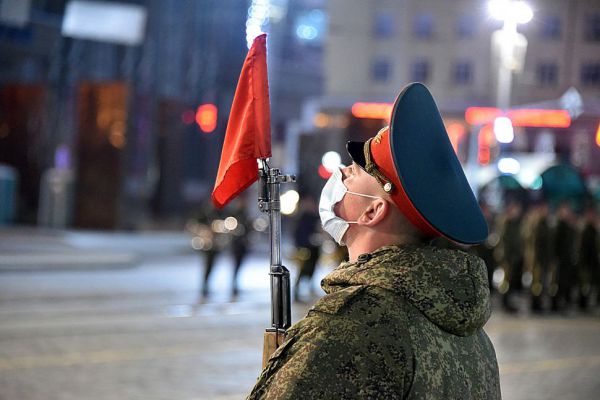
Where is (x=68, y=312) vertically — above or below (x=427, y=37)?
below

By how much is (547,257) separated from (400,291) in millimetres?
15514

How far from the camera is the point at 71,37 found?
30125 mm

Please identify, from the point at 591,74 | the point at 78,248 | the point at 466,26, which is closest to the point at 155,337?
the point at 78,248

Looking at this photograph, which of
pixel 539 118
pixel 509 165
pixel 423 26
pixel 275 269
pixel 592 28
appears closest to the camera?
pixel 275 269

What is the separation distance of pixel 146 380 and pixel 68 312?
545 cm

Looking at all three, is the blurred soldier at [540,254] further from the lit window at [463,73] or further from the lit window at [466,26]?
the lit window at [466,26]

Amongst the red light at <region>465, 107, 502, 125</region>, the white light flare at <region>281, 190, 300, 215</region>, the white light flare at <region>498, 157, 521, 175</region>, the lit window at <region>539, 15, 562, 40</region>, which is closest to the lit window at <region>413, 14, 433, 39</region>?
the red light at <region>465, 107, 502, 125</region>

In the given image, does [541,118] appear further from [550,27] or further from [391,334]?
[391,334]

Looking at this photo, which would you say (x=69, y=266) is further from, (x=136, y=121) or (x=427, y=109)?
(x=427, y=109)

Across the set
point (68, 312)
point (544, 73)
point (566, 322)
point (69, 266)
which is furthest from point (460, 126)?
point (68, 312)

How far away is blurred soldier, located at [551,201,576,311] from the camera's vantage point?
17.3 metres

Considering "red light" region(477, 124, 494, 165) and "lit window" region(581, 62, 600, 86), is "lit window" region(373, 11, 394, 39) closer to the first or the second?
"lit window" region(581, 62, 600, 86)

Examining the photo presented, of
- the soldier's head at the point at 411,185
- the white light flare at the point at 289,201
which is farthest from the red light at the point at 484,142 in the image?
the soldier's head at the point at 411,185

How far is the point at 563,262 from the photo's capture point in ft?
57.6
